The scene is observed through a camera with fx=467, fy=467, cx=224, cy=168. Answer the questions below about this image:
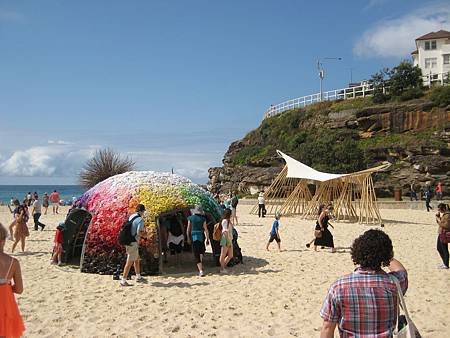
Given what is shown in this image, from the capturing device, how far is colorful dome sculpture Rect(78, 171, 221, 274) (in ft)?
33.4

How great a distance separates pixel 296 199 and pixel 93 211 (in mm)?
15711

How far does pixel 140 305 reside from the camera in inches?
312

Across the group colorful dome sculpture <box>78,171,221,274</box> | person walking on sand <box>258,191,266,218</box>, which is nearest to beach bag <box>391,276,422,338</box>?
colorful dome sculpture <box>78,171,221,274</box>

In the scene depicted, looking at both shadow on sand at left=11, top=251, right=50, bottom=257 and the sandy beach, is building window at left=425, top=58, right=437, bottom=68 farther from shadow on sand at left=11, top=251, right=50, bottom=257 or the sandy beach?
shadow on sand at left=11, top=251, right=50, bottom=257

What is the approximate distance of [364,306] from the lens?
3.22m

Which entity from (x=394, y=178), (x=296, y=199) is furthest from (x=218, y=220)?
(x=394, y=178)

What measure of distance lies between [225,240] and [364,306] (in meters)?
7.64

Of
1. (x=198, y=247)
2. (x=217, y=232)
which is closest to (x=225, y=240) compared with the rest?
(x=217, y=232)

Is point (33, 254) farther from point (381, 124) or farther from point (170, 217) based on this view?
point (381, 124)

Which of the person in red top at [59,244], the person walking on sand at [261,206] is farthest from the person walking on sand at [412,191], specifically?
the person in red top at [59,244]

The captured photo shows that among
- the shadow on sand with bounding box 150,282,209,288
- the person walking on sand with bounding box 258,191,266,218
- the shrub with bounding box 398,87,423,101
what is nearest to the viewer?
the shadow on sand with bounding box 150,282,209,288

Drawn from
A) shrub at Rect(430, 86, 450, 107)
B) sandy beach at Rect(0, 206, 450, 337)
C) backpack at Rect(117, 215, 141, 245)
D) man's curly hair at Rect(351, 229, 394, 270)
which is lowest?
sandy beach at Rect(0, 206, 450, 337)

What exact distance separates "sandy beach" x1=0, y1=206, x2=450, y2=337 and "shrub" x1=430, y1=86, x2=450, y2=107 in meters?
27.6

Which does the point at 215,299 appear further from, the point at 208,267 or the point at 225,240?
the point at 208,267
